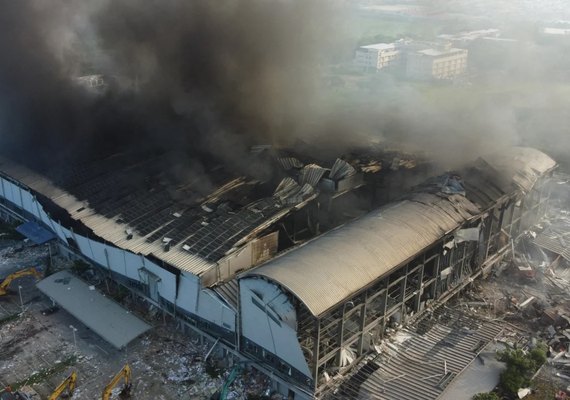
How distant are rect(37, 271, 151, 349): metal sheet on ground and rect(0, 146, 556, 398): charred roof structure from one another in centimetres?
111

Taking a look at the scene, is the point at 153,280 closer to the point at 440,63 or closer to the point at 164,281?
the point at 164,281

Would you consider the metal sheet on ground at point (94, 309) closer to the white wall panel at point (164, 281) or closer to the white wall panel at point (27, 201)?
the white wall panel at point (164, 281)

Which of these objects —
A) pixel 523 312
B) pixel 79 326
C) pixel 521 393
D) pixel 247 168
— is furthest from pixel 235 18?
pixel 521 393

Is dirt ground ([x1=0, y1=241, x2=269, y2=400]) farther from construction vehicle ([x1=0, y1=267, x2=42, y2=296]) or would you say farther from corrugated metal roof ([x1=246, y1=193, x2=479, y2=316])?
corrugated metal roof ([x1=246, y1=193, x2=479, y2=316])

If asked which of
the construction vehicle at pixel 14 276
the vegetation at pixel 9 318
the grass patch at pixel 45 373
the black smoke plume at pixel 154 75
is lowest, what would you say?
the grass patch at pixel 45 373

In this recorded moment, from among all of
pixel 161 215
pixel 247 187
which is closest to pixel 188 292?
pixel 161 215

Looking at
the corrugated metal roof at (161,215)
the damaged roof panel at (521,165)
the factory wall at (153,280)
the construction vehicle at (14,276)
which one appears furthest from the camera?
the damaged roof panel at (521,165)

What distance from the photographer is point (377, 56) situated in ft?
202

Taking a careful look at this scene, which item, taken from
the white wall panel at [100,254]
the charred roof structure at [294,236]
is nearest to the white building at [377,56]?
the charred roof structure at [294,236]

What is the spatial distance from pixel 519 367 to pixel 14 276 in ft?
57.9

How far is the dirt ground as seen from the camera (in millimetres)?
16125

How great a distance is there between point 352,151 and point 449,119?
24.1 ft

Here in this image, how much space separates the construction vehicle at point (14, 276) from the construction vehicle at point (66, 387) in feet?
20.2

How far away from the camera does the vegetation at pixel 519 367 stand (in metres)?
15.7
